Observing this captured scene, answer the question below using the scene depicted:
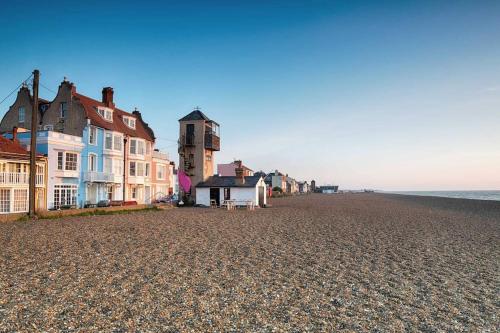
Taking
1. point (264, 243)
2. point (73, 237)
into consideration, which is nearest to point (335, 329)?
point (264, 243)

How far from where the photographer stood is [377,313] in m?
7.15

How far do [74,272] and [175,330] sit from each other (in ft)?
18.4

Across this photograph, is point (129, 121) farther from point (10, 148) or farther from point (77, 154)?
point (10, 148)

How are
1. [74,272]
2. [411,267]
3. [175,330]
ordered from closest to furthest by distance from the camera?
1. [175,330]
2. [74,272]
3. [411,267]

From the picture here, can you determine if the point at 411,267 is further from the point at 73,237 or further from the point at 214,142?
the point at 214,142

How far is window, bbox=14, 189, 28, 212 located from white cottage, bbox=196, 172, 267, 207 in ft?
61.4

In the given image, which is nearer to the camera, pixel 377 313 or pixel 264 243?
pixel 377 313

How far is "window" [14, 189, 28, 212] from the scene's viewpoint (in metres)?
28.9

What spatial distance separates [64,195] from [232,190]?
1856cm

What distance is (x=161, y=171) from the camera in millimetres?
49344

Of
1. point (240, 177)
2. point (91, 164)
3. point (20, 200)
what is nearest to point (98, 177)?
point (91, 164)

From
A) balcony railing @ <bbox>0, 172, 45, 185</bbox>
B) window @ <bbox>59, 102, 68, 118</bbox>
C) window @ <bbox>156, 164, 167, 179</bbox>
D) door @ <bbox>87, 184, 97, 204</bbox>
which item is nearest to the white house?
door @ <bbox>87, 184, 97, 204</bbox>

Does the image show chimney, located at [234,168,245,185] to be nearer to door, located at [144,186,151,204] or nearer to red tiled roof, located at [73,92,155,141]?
door, located at [144,186,151,204]

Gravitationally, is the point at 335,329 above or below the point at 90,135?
below
